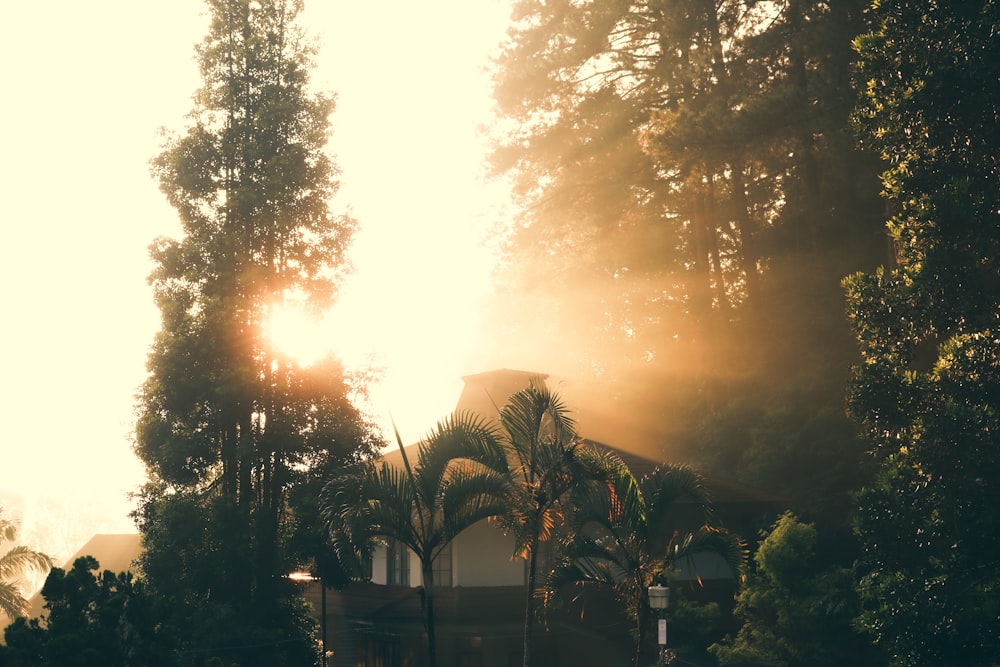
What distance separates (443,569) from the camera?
31.4 metres

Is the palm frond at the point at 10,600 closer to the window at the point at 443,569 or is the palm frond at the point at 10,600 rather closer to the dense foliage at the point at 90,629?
the window at the point at 443,569

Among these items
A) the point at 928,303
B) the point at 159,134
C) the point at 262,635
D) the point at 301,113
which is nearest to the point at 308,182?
the point at 301,113

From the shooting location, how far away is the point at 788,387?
109 feet

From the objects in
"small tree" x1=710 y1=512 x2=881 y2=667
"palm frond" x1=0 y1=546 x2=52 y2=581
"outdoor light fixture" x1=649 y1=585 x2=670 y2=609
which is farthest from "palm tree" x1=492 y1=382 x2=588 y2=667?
"palm frond" x1=0 y1=546 x2=52 y2=581

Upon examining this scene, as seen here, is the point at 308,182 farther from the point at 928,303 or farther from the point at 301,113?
the point at 928,303

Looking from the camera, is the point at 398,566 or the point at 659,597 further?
the point at 398,566

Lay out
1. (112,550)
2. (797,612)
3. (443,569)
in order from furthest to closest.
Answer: (112,550)
(443,569)
(797,612)

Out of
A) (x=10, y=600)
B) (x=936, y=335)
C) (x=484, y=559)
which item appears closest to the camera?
(x=936, y=335)

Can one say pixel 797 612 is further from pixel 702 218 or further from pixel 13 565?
pixel 13 565

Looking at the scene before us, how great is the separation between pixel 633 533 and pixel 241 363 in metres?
14.7

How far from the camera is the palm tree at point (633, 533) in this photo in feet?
64.2

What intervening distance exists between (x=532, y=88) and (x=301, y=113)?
13.5 metres

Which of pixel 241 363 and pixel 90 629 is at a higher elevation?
pixel 241 363

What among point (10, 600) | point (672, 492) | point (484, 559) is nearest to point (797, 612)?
point (672, 492)
